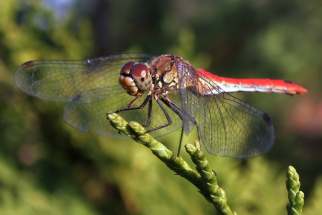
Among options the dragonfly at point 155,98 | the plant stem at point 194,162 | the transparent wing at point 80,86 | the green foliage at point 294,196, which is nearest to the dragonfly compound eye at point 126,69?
the dragonfly at point 155,98

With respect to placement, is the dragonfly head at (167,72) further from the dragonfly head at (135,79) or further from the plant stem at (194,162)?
the plant stem at (194,162)

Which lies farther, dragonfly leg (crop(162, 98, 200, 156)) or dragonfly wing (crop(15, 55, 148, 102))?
dragonfly wing (crop(15, 55, 148, 102))

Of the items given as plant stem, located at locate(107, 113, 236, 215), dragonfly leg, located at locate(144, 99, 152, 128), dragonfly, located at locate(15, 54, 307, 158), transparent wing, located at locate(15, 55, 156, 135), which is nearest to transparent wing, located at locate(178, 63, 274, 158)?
dragonfly, located at locate(15, 54, 307, 158)

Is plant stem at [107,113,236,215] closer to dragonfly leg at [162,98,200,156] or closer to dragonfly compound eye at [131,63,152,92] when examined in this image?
dragonfly leg at [162,98,200,156]

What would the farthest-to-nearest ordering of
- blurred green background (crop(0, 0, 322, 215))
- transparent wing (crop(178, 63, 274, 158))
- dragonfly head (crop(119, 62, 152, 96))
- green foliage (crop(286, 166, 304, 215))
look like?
blurred green background (crop(0, 0, 322, 215)) → dragonfly head (crop(119, 62, 152, 96)) → transparent wing (crop(178, 63, 274, 158)) → green foliage (crop(286, 166, 304, 215))

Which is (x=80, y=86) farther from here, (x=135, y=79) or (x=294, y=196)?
(x=294, y=196)

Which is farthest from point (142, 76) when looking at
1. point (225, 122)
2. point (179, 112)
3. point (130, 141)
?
point (130, 141)
